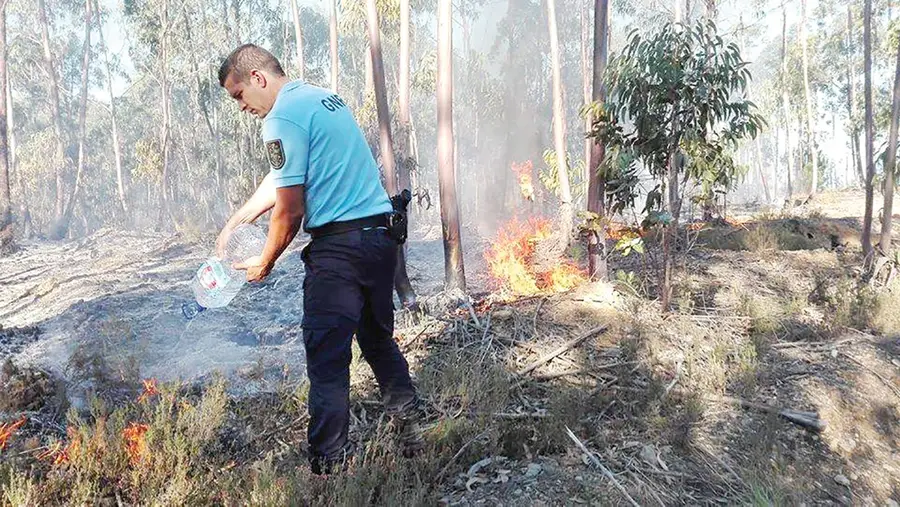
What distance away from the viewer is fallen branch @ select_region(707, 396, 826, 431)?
305 centimetres

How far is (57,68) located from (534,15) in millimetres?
29456

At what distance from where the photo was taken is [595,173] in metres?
5.61

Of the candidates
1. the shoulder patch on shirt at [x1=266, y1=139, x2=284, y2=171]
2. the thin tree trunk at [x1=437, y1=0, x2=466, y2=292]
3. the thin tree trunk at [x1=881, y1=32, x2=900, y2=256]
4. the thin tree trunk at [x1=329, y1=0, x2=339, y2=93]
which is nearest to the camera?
the shoulder patch on shirt at [x1=266, y1=139, x2=284, y2=171]

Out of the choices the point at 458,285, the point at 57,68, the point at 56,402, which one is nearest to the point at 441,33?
the point at 458,285

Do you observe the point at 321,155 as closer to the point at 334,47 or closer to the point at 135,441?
the point at 135,441

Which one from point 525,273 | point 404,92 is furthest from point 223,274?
point 404,92

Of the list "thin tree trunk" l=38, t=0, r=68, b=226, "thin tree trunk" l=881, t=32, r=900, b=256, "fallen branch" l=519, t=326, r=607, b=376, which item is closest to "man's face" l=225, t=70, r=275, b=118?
"fallen branch" l=519, t=326, r=607, b=376

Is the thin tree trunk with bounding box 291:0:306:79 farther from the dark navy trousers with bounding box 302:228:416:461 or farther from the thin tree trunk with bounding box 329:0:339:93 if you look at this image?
the dark navy trousers with bounding box 302:228:416:461

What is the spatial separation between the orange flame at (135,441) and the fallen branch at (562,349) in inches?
90.0

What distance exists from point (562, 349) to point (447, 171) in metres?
3.49

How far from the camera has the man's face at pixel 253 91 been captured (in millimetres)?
2400

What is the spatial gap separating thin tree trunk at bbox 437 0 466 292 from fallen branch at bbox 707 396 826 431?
3.86m

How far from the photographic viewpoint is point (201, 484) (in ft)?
7.14

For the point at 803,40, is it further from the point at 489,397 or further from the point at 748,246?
the point at 489,397
